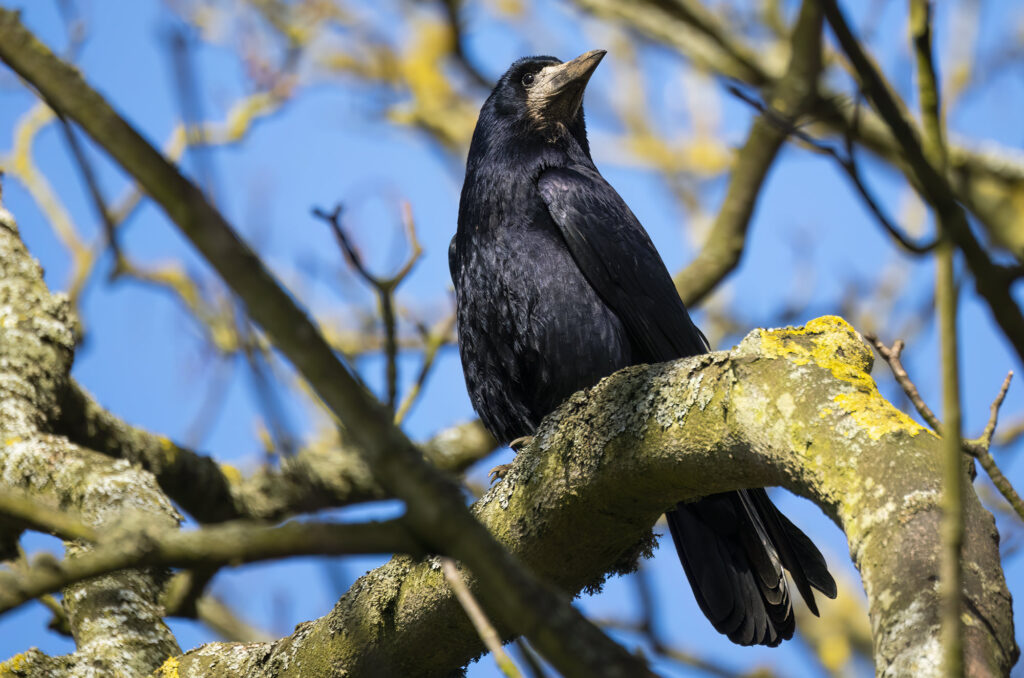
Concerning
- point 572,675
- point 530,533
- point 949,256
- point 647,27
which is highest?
point 647,27

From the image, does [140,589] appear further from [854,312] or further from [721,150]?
[721,150]

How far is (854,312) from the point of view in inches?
334

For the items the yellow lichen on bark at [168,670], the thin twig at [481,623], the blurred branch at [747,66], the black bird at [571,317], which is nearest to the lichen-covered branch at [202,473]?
the black bird at [571,317]

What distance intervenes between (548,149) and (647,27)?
129 inches

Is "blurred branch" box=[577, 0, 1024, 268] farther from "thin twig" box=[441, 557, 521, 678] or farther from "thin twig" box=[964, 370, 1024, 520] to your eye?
"thin twig" box=[441, 557, 521, 678]

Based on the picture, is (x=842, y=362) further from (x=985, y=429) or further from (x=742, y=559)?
(x=742, y=559)

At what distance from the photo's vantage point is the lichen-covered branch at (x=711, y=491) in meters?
1.83

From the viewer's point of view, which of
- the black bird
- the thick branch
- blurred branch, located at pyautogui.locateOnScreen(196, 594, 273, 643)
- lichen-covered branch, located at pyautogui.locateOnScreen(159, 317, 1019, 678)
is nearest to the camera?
the thick branch

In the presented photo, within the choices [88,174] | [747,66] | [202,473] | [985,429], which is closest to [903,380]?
[985,429]

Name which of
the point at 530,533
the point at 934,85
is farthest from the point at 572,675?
the point at 530,533

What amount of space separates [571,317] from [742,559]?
1173 mm

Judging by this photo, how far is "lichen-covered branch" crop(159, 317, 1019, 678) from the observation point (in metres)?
1.83

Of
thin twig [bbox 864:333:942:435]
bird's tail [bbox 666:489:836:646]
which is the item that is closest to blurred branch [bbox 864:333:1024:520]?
thin twig [bbox 864:333:942:435]

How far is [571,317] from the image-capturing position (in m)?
4.08
